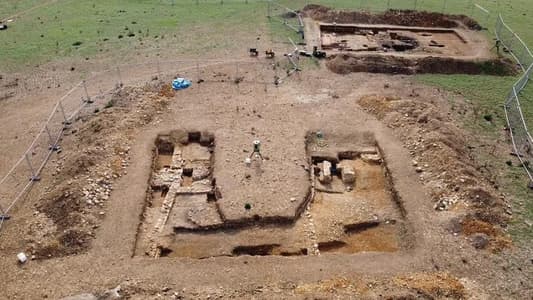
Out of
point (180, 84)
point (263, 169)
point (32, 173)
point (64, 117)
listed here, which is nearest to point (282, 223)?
point (263, 169)

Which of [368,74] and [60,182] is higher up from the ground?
[368,74]

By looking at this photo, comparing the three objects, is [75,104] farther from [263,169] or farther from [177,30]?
[263,169]

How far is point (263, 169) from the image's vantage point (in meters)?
26.5

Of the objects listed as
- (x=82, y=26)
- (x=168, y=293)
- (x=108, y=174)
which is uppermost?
(x=82, y=26)

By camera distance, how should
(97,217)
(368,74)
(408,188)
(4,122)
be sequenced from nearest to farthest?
1. (97,217)
2. (408,188)
3. (4,122)
4. (368,74)

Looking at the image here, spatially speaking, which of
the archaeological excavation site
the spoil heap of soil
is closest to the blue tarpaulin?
the archaeological excavation site

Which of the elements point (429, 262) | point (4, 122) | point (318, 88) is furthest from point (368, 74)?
point (4, 122)

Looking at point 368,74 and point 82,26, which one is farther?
point 82,26

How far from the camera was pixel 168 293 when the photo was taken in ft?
64.5

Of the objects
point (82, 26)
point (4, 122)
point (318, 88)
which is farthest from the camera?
point (82, 26)

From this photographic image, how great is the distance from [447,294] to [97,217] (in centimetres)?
1674

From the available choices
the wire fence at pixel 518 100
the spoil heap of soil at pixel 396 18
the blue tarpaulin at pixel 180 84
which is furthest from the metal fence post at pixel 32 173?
Answer: the spoil heap of soil at pixel 396 18

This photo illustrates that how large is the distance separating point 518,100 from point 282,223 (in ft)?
69.2

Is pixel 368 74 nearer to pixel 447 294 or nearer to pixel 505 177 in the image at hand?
pixel 505 177
